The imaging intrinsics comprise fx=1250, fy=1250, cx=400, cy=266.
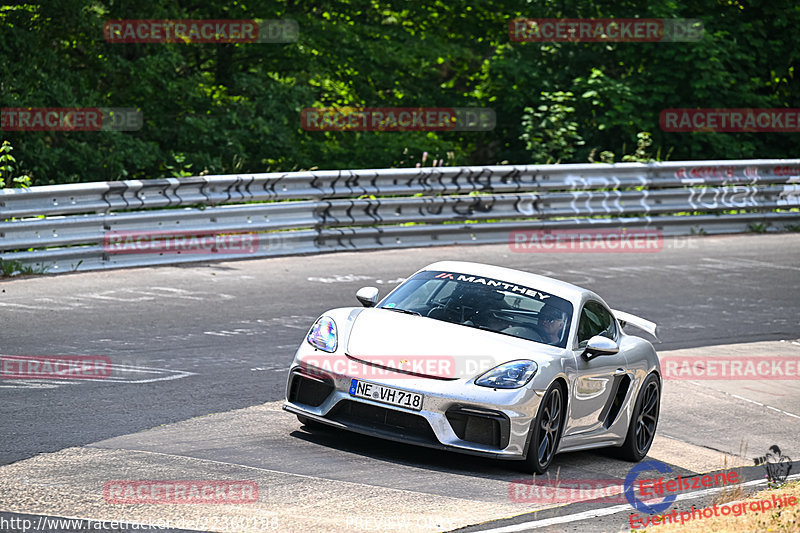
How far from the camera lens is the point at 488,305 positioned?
9172 mm

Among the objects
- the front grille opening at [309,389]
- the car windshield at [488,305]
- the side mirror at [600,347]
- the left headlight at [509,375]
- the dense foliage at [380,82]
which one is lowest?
the front grille opening at [309,389]

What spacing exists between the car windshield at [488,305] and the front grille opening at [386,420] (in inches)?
46.2

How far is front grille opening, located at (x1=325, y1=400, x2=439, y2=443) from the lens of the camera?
8008 mm

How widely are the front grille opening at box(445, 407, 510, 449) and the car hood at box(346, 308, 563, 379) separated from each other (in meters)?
0.26

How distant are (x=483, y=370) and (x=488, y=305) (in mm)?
1052

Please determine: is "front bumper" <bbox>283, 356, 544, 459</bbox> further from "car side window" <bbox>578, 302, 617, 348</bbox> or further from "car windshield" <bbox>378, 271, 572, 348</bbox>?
"car side window" <bbox>578, 302, 617, 348</bbox>

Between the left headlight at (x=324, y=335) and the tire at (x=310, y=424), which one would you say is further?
the tire at (x=310, y=424)

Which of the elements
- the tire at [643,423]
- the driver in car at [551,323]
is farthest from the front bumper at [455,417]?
the tire at [643,423]

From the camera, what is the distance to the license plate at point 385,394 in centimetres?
798

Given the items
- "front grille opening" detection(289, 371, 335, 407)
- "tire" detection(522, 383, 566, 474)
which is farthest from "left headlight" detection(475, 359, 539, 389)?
"front grille opening" detection(289, 371, 335, 407)

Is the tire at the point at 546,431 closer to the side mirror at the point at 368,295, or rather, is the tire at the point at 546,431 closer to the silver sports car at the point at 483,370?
the silver sports car at the point at 483,370

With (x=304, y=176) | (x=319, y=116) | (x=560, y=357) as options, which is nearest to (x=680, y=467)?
(x=560, y=357)

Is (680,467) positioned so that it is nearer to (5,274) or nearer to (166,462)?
(166,462)

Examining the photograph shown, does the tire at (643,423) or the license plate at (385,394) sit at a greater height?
the license plate at (385,394)
